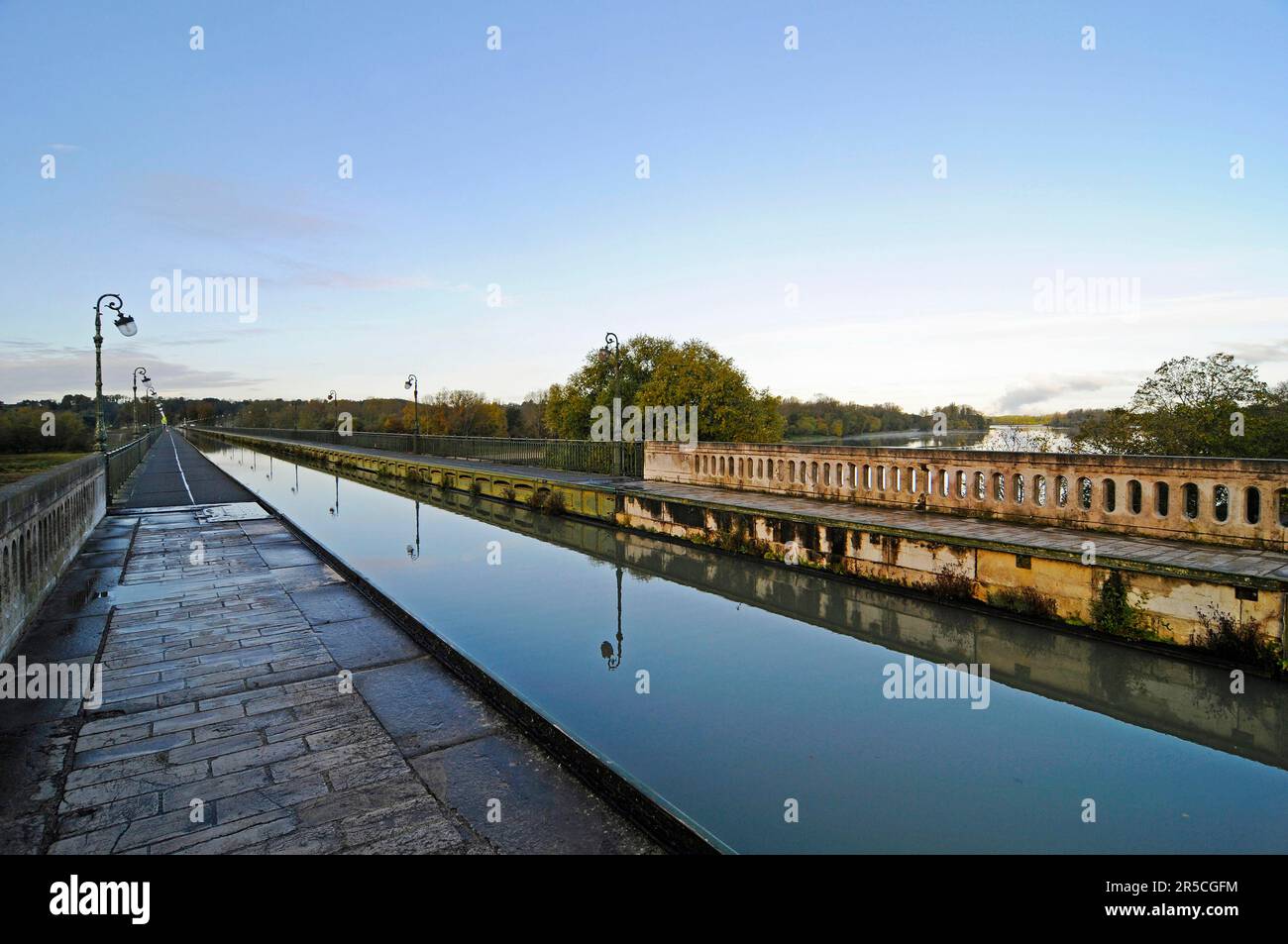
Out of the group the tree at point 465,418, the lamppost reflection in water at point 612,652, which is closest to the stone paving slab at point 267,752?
the lamppost reflection in water at point 612,652

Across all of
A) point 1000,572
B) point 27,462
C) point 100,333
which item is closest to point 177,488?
point 100,333

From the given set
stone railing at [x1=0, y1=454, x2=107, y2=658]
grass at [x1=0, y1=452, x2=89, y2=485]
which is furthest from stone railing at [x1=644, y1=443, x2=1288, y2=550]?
grass at [x1=0, y1=452, x2=89, y2=485]

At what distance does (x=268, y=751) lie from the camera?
3887mm

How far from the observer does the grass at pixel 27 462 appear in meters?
21.6

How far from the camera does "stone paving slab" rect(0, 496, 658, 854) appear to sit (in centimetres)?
305

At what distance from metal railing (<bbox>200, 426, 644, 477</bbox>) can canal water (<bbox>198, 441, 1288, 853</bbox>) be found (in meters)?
10.0

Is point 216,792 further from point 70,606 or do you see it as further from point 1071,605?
point 1071,605

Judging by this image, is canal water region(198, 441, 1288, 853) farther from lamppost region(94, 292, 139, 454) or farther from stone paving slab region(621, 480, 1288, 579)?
lamppost region(94, 292, 139, 454)

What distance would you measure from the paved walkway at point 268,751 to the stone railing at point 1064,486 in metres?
7.74

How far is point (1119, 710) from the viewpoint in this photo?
593 cm

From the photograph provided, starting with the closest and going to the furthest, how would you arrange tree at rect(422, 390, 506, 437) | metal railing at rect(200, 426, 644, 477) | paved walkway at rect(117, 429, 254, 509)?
1. paved walkway at rect(117, 429, 254, 509)
2. metal railing at rect(200, 426, 644, 477)
3. tree at rect(422, 390, 506, 437)
